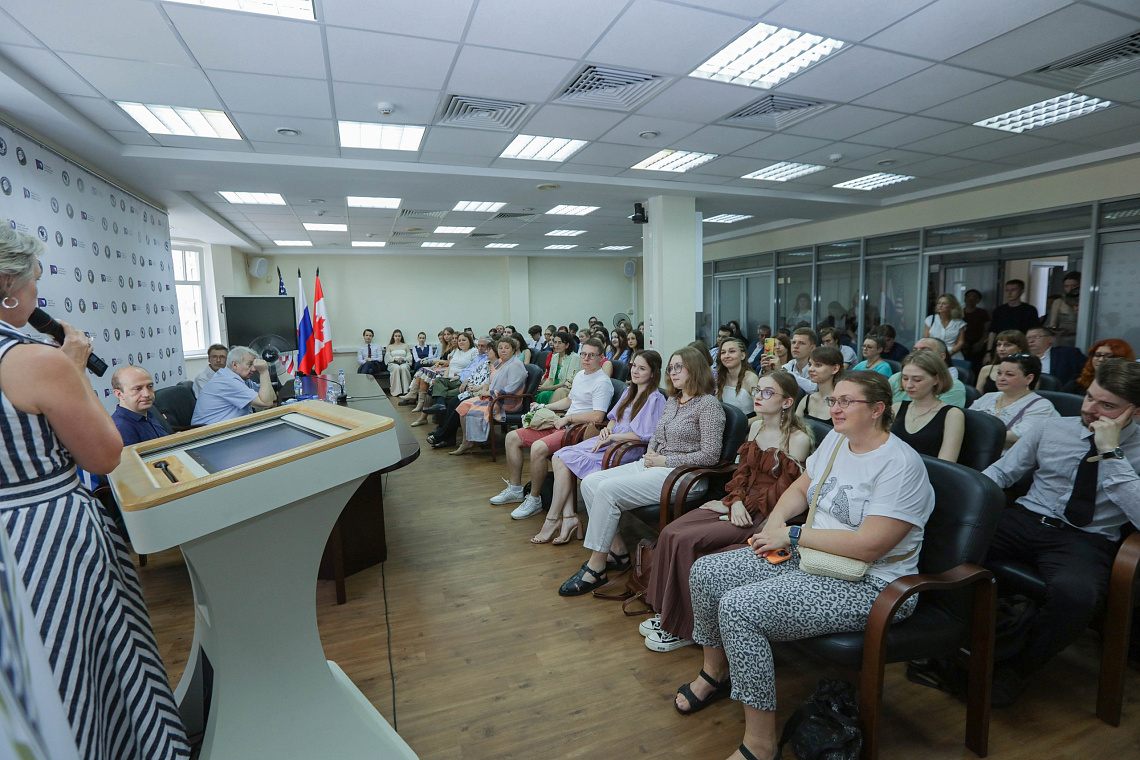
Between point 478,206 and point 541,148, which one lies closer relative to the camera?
point 541,148

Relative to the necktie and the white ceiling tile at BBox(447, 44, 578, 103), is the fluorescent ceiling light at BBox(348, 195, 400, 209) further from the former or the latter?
the necktie

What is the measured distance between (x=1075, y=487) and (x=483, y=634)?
2.50 m

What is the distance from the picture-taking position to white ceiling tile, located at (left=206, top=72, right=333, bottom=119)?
3.51 metres

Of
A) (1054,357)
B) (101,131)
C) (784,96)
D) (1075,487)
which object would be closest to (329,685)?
(1075,487)

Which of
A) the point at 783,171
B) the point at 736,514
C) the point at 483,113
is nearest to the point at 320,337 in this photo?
the point at 483,113

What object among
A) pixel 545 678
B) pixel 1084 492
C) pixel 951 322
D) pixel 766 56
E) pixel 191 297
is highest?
pixel 766 56

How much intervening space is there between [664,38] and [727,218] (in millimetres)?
6319

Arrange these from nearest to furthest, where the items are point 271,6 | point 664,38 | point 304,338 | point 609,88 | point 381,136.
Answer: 1. point 271,6
2. point 664,38
3. point 609,88
4. point 381,136
5. point 304,338

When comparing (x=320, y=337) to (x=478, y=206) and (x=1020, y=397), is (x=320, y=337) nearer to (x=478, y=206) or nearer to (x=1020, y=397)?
(x=478, y=206)

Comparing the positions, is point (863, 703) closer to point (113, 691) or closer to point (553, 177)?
point (113, 691)

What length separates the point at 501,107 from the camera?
13.7ft

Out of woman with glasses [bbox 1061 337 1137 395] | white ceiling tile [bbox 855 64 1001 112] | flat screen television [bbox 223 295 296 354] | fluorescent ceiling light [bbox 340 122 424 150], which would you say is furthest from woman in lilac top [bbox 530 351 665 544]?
flat screen television [bbox 223 295 296 354]

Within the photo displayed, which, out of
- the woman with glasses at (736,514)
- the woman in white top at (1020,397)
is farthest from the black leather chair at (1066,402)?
the woman with glasses at (736,514)

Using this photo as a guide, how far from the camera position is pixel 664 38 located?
320 cm
